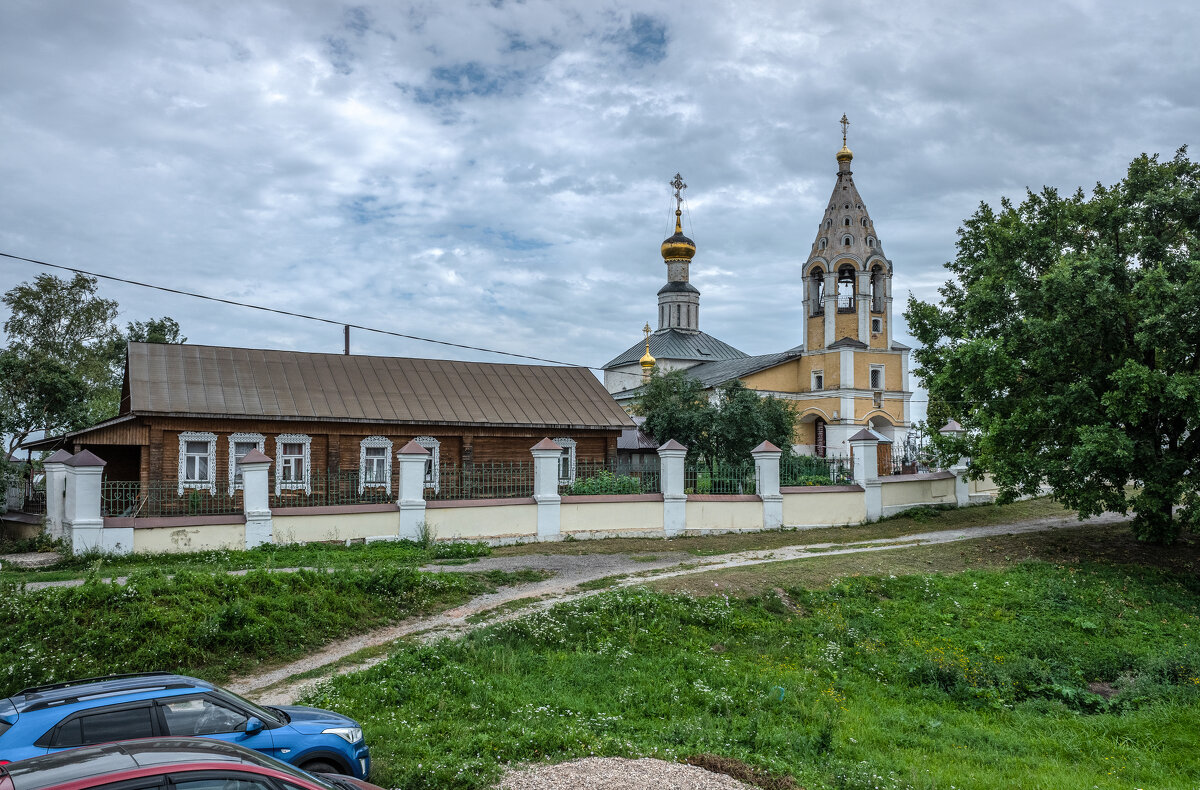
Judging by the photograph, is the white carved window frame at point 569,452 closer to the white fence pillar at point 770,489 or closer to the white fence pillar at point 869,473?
the white fence pillar at point 770,489

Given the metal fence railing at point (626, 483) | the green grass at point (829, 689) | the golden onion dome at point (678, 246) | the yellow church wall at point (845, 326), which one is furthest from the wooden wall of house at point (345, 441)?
the golden onion dome at point (678, 246)

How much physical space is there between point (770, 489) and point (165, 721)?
15.2m

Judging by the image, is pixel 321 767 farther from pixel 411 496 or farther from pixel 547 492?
pixel 547 492

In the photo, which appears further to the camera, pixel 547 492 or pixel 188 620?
pixel 547 492

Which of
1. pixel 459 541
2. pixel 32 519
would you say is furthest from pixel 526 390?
pixel 32 519

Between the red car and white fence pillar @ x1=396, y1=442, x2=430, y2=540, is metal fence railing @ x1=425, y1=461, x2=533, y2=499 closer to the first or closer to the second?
white fence pillar @ x1=396, y1=442, x2=430, y2=540

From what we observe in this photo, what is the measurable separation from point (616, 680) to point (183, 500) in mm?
14851

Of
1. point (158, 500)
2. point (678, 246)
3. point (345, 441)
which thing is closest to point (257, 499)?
point (158, 500)

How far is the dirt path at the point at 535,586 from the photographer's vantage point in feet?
30.3

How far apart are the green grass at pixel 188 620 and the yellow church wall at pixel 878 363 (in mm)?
35761

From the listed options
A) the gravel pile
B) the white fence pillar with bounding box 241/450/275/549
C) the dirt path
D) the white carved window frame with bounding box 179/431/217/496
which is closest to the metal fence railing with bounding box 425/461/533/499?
the dirt path

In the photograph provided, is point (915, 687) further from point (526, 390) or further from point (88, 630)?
point (526, 390)

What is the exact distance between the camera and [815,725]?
834 cm

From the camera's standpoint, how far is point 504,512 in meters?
17.1
